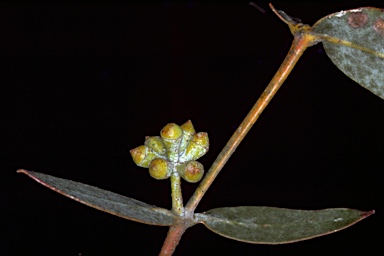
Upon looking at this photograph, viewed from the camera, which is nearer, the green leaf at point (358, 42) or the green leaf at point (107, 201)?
the green leaf at point (107, 201)

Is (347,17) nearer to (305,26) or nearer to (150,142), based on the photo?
(305,26)

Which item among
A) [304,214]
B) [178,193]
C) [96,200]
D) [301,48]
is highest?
[301,48]

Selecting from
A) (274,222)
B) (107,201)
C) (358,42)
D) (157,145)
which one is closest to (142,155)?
(157,145)

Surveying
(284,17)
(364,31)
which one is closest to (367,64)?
(364,31)

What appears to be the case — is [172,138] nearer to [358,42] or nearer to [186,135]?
[186,135]

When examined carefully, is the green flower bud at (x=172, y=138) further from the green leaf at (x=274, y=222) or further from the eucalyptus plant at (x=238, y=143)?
the green leaf at (x=274, y=222)

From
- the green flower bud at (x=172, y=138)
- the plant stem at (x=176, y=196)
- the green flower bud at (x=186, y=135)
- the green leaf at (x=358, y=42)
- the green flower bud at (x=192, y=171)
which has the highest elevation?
the green leaf at (x=358, y=42)

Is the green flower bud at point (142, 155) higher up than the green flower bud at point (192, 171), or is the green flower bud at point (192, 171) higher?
the green flower bud at point (192, 171)

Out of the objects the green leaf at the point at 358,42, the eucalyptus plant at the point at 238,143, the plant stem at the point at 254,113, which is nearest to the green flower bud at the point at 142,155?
the eucalyptus plant at the point at 238,143
